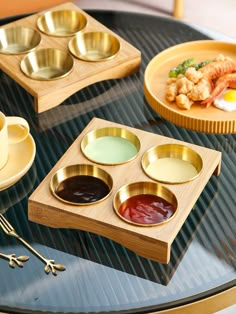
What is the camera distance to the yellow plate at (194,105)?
8.14ft

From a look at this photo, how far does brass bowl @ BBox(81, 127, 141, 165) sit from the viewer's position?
2.32 metres

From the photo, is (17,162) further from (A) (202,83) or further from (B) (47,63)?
(A) (202,83)

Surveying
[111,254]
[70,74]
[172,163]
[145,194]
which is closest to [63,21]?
[70,74]

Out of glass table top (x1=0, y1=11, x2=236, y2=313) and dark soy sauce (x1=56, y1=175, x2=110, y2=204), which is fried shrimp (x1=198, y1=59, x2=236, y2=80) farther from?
dark soy sauce (x1=56, y1=175, x2=110, y2=204)

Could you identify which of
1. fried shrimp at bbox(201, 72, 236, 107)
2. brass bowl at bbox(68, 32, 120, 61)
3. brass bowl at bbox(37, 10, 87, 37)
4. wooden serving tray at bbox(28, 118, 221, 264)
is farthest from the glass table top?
brass bowl at bbox(37, 10, 87, 37)

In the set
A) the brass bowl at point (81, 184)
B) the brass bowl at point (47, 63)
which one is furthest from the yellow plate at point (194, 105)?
the brass bowl at point (81, 184)

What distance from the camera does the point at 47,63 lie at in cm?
274

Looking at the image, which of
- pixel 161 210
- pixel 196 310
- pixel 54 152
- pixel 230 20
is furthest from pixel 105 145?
pixel 230 20

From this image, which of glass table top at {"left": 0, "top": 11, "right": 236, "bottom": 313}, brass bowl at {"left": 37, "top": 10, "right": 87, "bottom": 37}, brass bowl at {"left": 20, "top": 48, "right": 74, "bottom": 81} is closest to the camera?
glass table top at {"left": 0, "top": 11, "right": 236, "bottom": 313}

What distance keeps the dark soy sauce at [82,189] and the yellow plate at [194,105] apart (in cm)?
41

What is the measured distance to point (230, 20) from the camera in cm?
451

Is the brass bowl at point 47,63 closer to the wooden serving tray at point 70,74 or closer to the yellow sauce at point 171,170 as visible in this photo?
the wooden serving tray at point 70,74

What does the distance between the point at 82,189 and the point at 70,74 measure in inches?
23.0

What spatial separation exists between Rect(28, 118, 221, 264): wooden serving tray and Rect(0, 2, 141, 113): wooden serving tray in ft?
0.97
